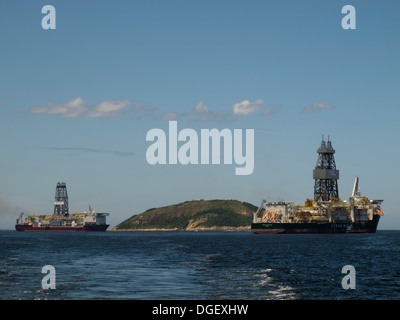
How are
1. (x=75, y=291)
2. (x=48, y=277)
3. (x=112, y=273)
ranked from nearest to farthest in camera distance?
(x=75, y=291) → (x=48, y=277) → (x=112, y=273)

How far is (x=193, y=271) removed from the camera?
2272 inches

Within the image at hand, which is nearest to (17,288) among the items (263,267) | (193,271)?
(193,271)

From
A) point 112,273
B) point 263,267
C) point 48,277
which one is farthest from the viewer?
point 263,267
